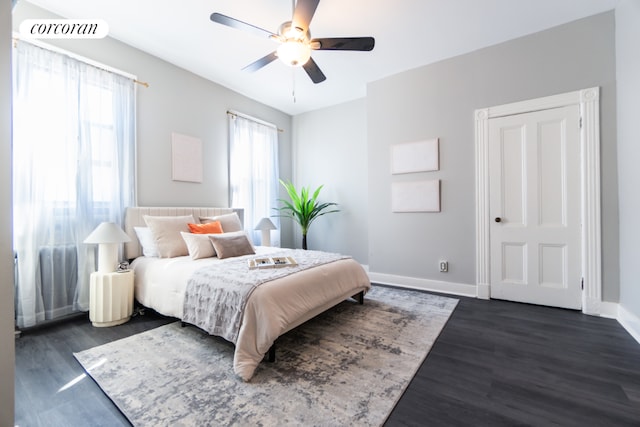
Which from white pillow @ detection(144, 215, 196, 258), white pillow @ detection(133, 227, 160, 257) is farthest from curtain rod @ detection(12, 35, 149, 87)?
white pillow @ detection(133, 227, 160, 257)

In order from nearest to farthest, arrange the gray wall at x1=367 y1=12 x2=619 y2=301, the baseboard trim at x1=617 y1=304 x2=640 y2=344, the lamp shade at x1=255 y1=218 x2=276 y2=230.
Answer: the baseboard trim at x1=617 y1=304 x2=640 y2=344, the gray wall at x1=367 y1=12 x2=619 y2=301, the lamp shade at x1=255 y1=218 x2=276 y2=230

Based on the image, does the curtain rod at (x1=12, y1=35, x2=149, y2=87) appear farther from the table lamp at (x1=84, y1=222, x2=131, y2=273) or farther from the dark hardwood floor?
the dark hardwood floor

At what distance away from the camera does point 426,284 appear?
138 inches

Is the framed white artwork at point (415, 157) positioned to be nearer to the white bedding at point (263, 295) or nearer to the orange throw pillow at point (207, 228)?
the white bedding at point (263, 295)

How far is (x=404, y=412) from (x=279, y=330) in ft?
2.77

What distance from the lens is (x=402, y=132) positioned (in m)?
3.69

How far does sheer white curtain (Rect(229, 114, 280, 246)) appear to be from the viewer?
4180 mm

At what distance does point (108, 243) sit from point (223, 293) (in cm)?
137

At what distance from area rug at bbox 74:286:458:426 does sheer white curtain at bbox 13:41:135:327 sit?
931mm

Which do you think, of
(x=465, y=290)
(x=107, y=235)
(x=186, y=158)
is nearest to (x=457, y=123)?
(x=465, y=290)

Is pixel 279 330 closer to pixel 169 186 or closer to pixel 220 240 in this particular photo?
pixel 220 240

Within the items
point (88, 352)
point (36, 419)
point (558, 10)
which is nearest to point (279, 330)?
point (36, 419)

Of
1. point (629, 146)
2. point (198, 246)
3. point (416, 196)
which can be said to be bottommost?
point (198, 246)

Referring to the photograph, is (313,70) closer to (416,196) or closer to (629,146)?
(416,196)
